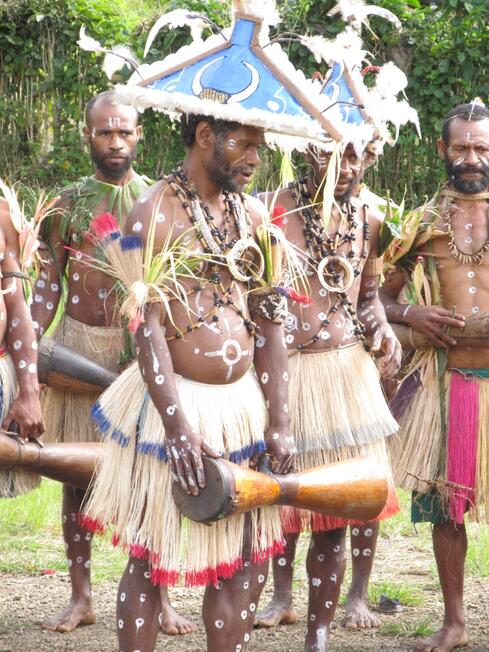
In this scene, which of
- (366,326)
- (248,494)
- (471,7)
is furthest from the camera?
(471,7)

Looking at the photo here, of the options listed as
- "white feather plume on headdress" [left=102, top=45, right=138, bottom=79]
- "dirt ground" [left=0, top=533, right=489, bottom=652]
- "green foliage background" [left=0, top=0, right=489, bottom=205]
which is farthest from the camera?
"green foliage background" [left=0, top=0, right=489, bottom=205]

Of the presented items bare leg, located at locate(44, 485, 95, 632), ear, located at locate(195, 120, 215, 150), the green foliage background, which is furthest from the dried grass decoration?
the green foliage background

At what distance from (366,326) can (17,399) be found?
4.66ft

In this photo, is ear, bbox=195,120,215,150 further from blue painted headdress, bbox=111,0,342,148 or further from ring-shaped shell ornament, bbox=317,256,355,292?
ring-shaped shell ornament, bbox=317,256,355,292

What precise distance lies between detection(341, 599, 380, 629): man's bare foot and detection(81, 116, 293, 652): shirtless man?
1316 mm

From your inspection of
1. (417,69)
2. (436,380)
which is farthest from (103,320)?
(417,69)

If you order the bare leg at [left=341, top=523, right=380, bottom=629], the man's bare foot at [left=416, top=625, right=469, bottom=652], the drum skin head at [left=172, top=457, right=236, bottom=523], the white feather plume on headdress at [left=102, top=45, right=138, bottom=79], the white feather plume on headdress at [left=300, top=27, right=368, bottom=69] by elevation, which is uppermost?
the white feather plume on headdress at [left=300, top=27, right=368, bottom=69]

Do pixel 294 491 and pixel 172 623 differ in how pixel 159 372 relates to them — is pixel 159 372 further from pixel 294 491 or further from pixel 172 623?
pixel 172 623

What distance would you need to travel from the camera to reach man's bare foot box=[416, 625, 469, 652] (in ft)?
15.2

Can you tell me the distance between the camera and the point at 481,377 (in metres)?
4.78

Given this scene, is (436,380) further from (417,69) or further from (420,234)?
(417,69)

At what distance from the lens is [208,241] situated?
361 centimetres

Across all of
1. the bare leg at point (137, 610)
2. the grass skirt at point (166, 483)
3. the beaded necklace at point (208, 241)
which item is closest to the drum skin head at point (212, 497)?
the grass skirt at point (166, 483)

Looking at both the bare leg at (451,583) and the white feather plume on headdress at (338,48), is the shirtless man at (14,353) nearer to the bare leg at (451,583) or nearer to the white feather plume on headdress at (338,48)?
the white feather plume on headdress at (338,48)
